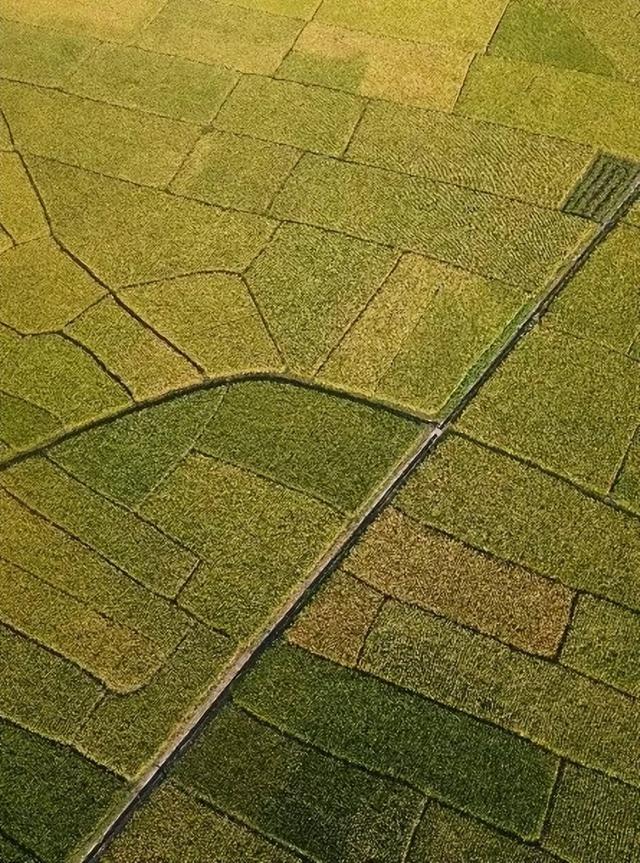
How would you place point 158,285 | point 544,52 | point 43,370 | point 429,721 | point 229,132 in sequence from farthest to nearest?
point 544,52
point 229,132
point 158,285
point 43,370
point 429,721

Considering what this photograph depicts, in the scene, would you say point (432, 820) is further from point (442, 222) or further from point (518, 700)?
point (442, 222)

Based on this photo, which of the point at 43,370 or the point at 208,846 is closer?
the point at 208,846

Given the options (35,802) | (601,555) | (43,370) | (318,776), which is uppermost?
(43,370)

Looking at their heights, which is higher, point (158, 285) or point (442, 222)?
point (158, 285)

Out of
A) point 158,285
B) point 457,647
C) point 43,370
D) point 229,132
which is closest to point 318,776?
point 457,647

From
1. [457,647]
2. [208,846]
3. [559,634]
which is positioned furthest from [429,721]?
[208,846]

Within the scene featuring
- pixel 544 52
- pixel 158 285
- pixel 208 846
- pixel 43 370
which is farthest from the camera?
pixel 544 52
